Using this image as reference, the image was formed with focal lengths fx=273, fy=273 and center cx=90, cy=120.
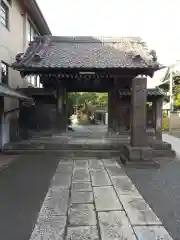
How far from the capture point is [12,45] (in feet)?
42.7

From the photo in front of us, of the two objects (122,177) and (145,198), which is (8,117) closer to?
(122,177)

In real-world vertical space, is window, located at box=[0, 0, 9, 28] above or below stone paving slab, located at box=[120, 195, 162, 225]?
above

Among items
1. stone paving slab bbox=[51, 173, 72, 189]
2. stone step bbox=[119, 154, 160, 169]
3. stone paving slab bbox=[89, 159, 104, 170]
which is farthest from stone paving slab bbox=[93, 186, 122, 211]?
stone step bbox=[119, 154, 160, 169]

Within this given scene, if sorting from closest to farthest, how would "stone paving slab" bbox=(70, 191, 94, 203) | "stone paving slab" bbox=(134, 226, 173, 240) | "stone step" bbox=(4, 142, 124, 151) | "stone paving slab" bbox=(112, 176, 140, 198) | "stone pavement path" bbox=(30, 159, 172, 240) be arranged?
1. "stone paving slab" bbox=(134, 226, 173, 240)
2. "stone pavement path" bbox=(30, 159, 172, 240)
3. "stone paving slab" bbox=(70, 191, 94, 203)
4. "stone paving slab" bbox=(112, 176, 140, 198)
5. "stone step" bbox=(4, 142, 124, 151)

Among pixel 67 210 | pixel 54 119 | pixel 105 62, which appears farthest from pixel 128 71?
pixel 67 210

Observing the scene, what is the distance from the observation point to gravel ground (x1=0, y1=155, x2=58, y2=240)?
391cm

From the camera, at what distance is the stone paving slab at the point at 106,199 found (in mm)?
4676

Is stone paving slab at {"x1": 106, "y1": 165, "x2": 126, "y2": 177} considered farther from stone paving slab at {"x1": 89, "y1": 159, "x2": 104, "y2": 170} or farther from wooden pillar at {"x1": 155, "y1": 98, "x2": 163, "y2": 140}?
wooden pillar at {"x1": 155, "y1": 98, "x2": 163, "y2": 140}

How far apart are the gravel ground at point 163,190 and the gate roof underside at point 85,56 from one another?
5.19 metres


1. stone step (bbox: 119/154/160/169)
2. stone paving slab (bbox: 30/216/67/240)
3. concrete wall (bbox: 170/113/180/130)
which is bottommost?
stone paving slab (bbox: 30/216/67/240)

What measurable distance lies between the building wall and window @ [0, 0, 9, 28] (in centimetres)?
15

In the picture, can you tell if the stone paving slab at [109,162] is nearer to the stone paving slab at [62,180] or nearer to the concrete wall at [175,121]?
the stone paving slab at [62,180]

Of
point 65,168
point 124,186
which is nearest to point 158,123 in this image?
point 65,168

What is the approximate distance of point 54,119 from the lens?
1305 cm
